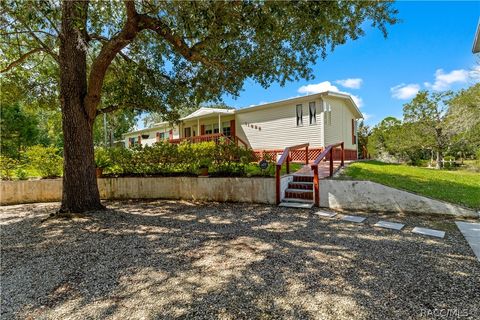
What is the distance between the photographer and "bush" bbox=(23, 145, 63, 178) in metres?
9.03

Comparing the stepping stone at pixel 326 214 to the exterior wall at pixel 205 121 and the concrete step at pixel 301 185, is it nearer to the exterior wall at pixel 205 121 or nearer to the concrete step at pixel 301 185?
the concrete step at pixel 301 185

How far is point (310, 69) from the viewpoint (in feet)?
22.5

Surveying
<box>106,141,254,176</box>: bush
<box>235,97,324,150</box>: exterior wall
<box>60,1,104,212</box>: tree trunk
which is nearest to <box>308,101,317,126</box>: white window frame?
<box>235,97,324,150</box>: exterior wall

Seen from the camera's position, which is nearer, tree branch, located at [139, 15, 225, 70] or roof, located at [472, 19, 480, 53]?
tree branch, located at [139, 15, 225, 70]

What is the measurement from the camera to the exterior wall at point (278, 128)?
13.1m

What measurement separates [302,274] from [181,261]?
5.59ft

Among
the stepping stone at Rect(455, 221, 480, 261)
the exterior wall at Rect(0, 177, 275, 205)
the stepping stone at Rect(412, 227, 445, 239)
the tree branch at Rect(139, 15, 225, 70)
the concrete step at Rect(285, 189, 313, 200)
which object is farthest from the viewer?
the exterior wall at Rect(0, 177, 275, 205)

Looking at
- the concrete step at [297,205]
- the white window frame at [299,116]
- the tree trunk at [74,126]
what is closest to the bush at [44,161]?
the tree trunk at [74,126]

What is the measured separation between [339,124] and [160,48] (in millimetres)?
10832

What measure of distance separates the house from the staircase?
5454 millimetres

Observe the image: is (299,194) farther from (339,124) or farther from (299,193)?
(339,124)

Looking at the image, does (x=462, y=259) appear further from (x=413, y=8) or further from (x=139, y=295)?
(x=413, y=8)

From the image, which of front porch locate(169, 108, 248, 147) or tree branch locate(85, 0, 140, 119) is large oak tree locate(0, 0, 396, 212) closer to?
tree branch locate(85, 0, 140, 119)

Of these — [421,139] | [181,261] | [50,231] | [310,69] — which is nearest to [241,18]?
[310,69]
